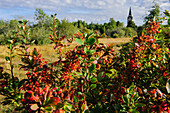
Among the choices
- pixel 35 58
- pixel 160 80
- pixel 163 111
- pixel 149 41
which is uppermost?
pixel 149 41

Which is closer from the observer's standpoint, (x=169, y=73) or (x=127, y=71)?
(x=169, y=73)

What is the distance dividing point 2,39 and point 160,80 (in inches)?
772

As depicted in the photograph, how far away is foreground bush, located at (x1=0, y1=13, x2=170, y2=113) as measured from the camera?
0.79m

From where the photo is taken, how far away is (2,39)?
56.9 feet

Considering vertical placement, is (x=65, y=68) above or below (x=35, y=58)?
below

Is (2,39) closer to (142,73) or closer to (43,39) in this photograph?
(43,39)

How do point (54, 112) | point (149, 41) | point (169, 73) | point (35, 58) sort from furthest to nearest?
point (149, 41)
point (35, 58)
point (169, 73)
point (54, 112)

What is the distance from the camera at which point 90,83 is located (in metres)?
1.06

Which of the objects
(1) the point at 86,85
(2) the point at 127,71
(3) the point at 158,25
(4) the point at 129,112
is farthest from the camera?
(3) the point at 158,25

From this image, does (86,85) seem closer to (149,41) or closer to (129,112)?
(129,112)

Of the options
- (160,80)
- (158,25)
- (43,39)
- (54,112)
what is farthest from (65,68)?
(43,39)

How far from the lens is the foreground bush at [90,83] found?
0.79 metres

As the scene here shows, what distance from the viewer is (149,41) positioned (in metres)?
1.65

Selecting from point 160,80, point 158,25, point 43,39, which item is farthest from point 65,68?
point 43,39
